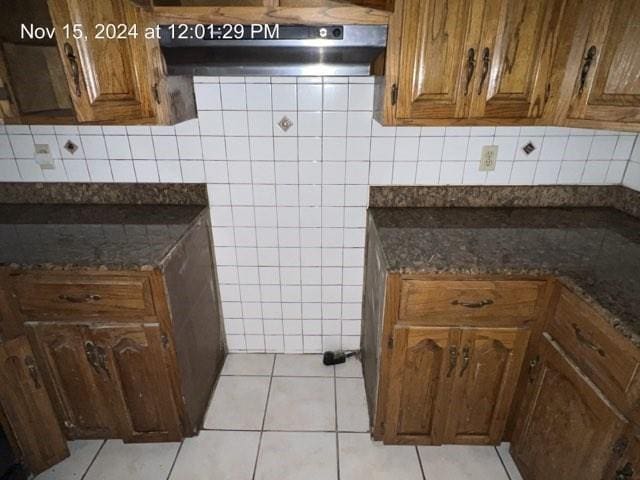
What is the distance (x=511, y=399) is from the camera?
1382 millimetres

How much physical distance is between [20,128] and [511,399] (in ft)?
8.00

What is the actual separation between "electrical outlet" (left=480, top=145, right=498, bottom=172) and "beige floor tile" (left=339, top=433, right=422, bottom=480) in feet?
4.32

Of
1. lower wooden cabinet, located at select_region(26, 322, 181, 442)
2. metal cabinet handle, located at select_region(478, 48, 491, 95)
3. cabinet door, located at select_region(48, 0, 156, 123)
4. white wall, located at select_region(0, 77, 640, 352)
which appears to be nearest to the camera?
cabinet door, located at select_region(48, 0, 156, 123)

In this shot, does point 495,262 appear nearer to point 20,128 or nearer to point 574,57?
point 574,57

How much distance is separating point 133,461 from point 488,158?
81.4 inches

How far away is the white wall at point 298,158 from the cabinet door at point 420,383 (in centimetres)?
64

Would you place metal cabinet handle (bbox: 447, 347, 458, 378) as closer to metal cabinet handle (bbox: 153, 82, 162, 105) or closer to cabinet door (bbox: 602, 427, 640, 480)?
cabinet door (bbox: 602, 427, 640, 480)

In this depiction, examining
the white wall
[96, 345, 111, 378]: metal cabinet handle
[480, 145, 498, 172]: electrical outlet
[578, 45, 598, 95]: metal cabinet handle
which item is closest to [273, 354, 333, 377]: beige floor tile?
the white wall

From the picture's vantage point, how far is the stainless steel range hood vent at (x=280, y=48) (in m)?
1.13

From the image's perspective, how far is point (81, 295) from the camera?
1.25 m

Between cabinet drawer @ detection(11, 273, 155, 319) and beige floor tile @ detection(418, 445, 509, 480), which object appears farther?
beige floor tile @ detection(418, 445, 509, 480)

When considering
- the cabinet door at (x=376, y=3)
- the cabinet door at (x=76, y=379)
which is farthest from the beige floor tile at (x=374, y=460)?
the cabinet door at (x=376, y=3)

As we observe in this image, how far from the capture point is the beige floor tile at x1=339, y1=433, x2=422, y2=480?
1429mm

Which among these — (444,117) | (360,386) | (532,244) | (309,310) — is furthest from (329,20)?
(360,386)
